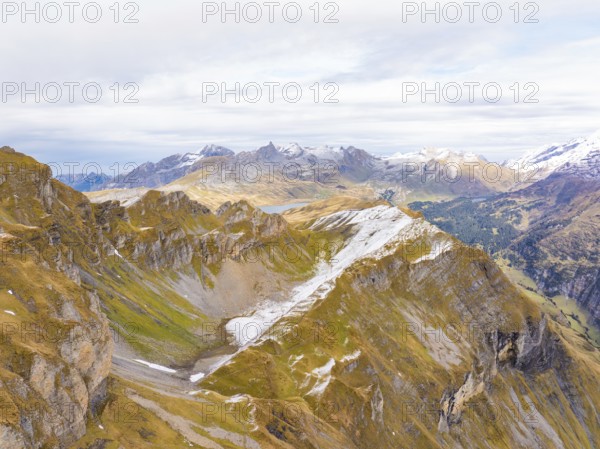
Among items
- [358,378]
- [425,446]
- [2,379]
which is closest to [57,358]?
[2,379]

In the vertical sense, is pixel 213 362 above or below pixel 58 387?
below

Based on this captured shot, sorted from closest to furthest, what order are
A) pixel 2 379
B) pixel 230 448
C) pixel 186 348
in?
pixel 2 379 → pixel 230 448 → pixel 186 348

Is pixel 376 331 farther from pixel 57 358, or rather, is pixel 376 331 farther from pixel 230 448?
pixel 57 358

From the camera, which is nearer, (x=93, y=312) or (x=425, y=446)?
(x=93, y=312)

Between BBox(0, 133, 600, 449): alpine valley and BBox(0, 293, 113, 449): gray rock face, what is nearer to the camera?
BBox(0, 293, 113, 449): gray rock face

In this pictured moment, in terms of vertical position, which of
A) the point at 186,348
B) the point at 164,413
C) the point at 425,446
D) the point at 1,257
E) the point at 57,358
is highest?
the point at 1,257

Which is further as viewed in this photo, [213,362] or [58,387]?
[213,362]

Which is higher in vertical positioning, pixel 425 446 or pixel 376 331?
pixel 376 331

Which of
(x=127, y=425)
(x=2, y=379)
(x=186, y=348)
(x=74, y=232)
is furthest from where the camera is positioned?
(x=74, y=232)

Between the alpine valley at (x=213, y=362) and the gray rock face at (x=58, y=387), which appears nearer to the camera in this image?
the gray rock face at (x=58, y=387)
